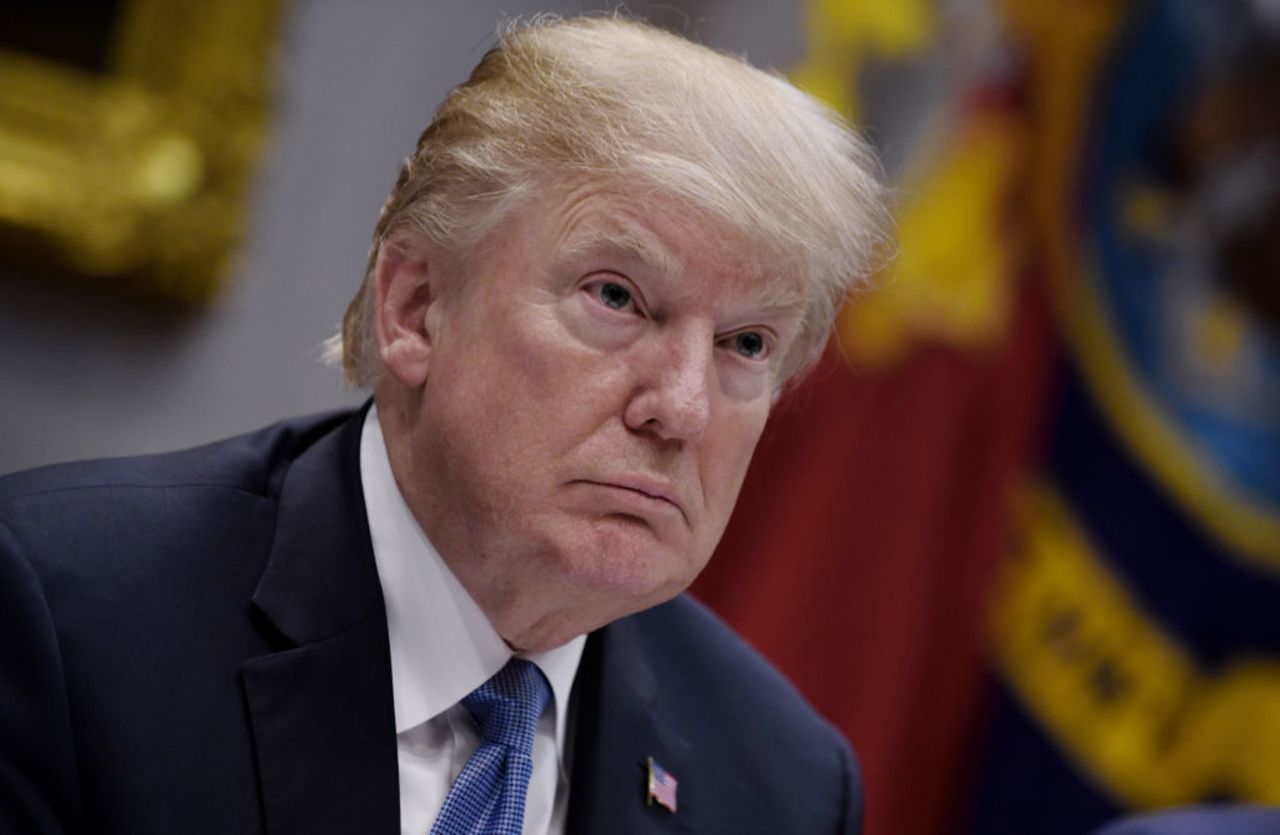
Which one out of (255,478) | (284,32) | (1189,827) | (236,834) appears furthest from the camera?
(284,32)

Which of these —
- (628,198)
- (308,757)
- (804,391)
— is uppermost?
(628,198)

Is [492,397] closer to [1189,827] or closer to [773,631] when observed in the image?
[1189,827]

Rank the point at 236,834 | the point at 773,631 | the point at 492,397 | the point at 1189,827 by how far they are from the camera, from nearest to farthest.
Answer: the point at 236,834, the point at 492,397, the point at 1189,827, the point at 773,631

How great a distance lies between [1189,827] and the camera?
91.0 inches

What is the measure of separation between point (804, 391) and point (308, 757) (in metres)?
2.60

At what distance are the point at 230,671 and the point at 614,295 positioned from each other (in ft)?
1.98

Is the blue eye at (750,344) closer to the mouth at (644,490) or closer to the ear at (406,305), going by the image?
the mouth at (644,490)

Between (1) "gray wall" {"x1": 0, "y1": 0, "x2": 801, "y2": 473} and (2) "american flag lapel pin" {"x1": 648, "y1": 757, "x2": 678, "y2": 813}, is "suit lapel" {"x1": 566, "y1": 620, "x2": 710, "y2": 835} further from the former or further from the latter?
(1) "gray wall" {"x1": 0, "y1": 0, "x2": 801, "y2": 473}

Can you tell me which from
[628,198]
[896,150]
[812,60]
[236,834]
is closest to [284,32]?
[812,60]

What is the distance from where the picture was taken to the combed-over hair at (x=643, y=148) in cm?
194

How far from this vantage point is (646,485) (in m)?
1.91

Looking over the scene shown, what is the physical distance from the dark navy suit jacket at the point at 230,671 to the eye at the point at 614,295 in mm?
410

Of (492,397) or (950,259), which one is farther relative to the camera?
(950,259)

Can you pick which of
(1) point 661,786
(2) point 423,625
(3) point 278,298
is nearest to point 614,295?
(2) point 423,625
